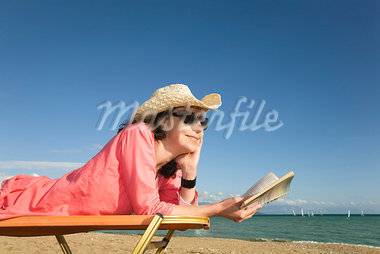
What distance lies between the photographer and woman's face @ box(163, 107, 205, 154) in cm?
215

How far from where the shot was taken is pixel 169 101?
225cm

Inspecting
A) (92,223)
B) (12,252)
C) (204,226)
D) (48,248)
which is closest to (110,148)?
(92,223)

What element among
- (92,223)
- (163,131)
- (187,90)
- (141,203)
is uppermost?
(187,90)

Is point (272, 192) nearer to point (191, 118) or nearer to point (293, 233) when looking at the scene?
point (191, 118)

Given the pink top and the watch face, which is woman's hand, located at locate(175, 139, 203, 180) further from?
the pink top

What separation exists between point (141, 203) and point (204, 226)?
1.22 feet

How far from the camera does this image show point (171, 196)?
261cm

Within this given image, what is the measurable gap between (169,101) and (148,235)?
1.18m

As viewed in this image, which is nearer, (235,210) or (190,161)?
(235,210)

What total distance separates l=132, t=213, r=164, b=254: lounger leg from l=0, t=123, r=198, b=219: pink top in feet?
0.92

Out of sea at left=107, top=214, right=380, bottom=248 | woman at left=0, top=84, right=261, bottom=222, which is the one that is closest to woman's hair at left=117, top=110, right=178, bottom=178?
woman at left=0, top=84, right=261, bottom=222

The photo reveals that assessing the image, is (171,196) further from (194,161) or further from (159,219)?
(159,219)

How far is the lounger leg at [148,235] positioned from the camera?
50.4 inches

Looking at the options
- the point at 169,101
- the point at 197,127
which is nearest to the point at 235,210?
the point at 197,127
